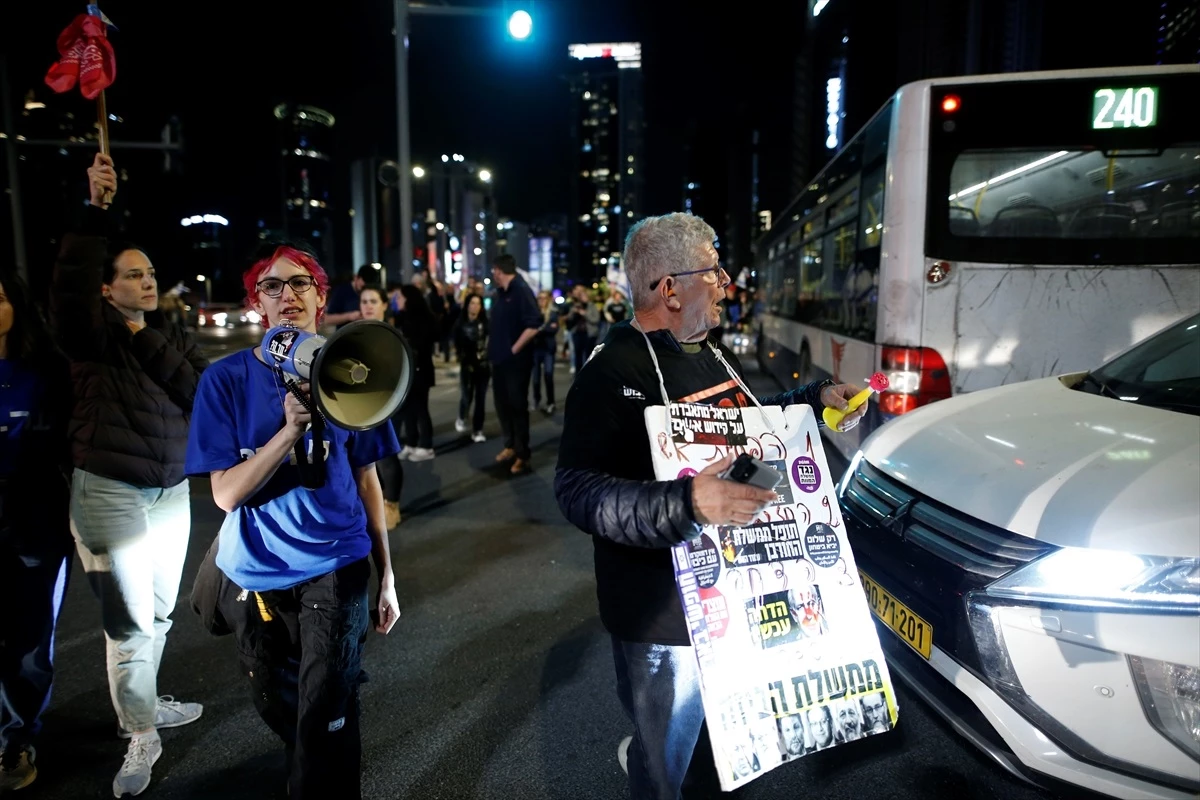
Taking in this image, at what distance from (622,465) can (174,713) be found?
2.55 metres

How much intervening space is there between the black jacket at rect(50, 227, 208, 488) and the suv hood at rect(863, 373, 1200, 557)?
9.29 feet

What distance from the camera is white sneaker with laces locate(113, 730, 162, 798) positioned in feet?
8.86

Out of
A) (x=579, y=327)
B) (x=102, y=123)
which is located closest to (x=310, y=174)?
(x=579, y=327)

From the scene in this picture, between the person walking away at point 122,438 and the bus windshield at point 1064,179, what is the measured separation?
460 centimetres

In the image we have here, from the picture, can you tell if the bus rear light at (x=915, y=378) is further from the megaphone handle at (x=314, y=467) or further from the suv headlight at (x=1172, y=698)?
the megaphone handle at (x=314, y=467)

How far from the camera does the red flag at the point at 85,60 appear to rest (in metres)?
3.04

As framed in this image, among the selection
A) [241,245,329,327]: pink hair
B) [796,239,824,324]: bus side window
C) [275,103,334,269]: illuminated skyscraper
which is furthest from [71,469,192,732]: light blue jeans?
[275,103,334,269]: illuminated skyscraper

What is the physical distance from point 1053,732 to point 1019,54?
58.6ft

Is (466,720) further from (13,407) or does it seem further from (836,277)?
(836,277)

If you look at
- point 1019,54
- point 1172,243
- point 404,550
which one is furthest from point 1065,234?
point 1019,54

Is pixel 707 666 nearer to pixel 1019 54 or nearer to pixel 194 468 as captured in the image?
pixel 194 468

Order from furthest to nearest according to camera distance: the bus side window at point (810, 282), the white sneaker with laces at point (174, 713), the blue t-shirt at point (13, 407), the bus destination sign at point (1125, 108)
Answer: the bus side window at point (810, 282), the bus destination sign at point (1125, 108), the white sneaker with laces at point (174, 713), the blue t-shirt at point (13, 407)

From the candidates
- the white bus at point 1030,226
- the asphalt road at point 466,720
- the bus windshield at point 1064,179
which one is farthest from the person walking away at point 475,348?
the bus windshield at point 1064,179

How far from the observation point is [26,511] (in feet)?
8.92
